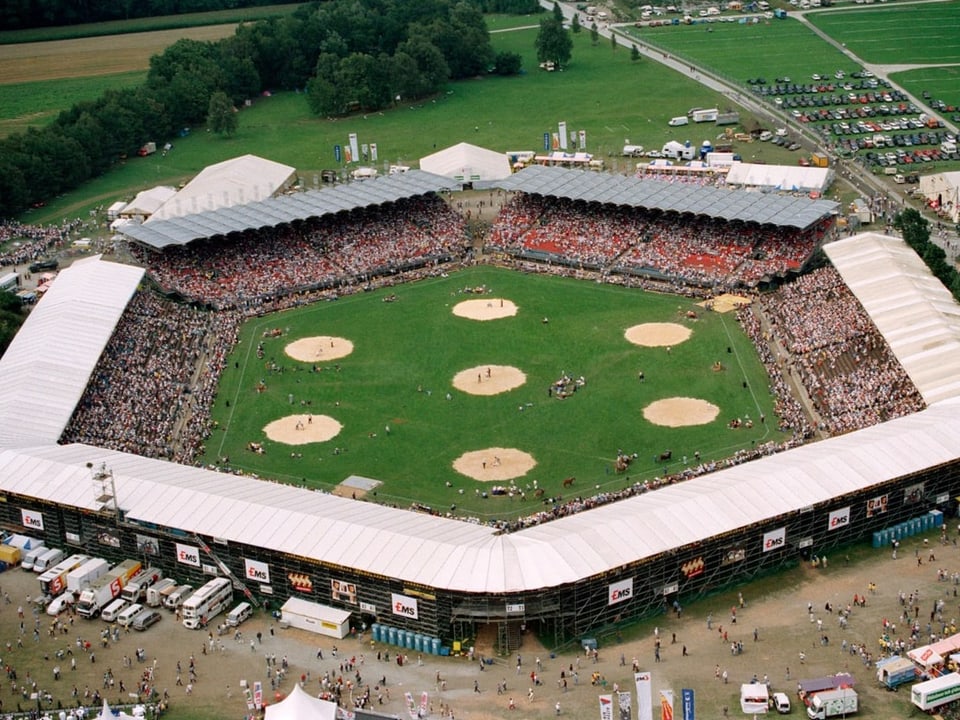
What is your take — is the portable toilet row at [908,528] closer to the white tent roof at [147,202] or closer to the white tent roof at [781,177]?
the white tent roof at [781,177]

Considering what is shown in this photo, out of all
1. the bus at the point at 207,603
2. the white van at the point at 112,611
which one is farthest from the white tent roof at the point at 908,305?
the white van at the point at 112,611

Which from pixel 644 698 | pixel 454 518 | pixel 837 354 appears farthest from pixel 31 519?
pixel 837 354

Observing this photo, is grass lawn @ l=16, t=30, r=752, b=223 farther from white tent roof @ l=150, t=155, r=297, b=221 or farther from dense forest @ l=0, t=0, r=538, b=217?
white tent roof @ l=150, t=155, r=297, b=221

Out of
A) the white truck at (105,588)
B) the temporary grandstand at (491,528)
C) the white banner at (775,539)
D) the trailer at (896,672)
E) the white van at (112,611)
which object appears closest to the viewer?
the trailer at (896,672)

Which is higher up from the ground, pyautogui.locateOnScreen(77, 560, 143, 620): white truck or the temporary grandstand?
the temporary grandstand

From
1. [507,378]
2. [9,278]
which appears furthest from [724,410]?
[9,278]

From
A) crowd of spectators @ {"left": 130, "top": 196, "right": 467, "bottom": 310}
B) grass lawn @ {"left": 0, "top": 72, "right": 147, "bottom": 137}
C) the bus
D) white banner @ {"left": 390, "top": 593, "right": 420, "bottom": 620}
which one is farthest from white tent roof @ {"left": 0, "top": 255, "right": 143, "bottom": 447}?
grass lawn @ {"left": 0, "top": 72, "right": 147, "bottom": 137}
